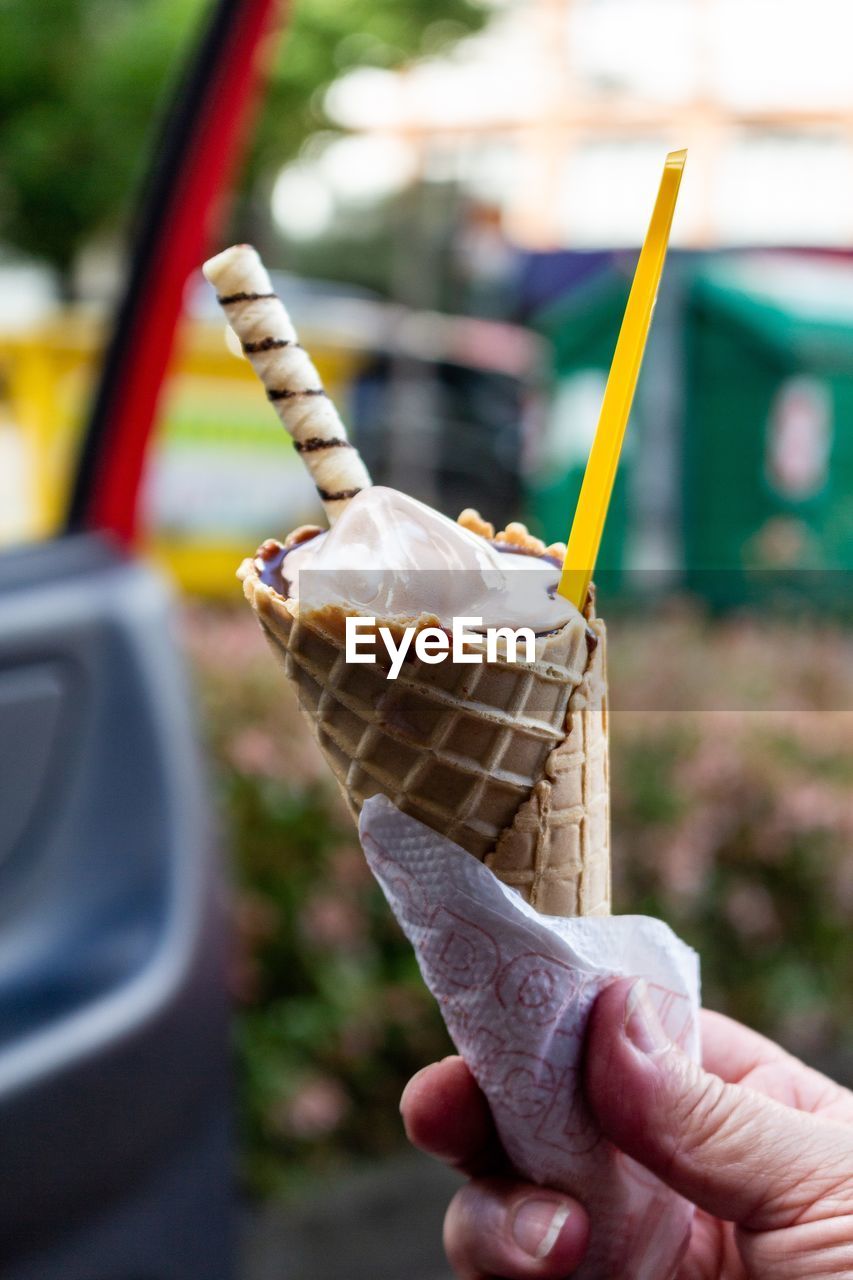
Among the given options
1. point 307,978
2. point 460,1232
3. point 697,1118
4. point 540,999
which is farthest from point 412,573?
point 307,978

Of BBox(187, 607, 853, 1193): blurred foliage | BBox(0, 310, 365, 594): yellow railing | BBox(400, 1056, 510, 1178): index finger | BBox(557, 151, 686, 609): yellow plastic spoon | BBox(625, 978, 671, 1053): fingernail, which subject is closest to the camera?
BBox(557, 151, 686, 609): yellow plastic spoon

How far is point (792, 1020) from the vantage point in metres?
3.22

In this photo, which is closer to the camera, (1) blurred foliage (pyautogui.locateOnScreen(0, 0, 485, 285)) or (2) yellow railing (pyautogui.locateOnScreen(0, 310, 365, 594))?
(2) yellow railing (pyautogui.locateOnScreen(0, 310, 365, 594))

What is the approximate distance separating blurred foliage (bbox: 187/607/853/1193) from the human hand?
6.00 ft

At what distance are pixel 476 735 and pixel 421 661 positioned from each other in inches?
2.6

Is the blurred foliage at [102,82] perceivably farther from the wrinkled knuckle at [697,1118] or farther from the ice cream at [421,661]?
the wrinkled knuckle at [697,1118]

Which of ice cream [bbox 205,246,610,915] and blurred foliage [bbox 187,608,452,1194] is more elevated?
ice cream [bbox 205,246,610,915]

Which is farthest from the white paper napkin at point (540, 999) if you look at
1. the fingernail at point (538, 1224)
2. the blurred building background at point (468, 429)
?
the blurred building background at point (468, 429)

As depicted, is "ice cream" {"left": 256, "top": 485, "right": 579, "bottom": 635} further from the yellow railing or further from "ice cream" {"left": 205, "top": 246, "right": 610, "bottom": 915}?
the yellow railing

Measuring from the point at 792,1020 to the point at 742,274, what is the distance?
4.59 m

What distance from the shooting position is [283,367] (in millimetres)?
840

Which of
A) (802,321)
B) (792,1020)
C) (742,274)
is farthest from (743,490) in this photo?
(792,1020)

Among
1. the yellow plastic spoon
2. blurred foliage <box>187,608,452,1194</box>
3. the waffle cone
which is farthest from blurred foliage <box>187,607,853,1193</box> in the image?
the yellow plastic spoon

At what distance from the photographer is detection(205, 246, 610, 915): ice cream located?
825mm
